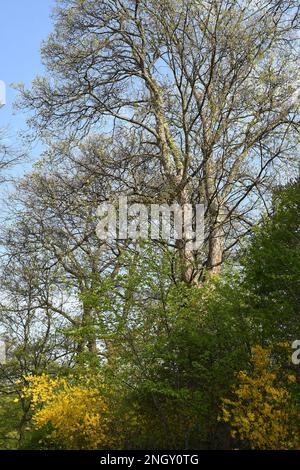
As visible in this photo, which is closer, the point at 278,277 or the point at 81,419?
the point at 278,277

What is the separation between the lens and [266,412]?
19.9 feet

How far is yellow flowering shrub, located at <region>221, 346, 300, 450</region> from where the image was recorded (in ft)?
19.8

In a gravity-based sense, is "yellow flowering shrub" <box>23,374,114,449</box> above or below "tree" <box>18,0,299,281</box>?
below

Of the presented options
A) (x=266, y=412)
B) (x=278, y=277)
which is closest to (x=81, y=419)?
(x=266, y=412)

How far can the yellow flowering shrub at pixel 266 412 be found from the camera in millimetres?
6043

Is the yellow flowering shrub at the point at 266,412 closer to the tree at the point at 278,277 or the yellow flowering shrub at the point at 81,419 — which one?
the tree at the point at 278,277

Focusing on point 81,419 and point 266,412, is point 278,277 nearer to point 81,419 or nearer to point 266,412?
point 266,412

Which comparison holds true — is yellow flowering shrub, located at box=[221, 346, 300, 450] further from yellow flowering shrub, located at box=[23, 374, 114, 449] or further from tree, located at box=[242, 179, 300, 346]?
yellow flowering shrub, located at box=[23, 374, 114, 449]

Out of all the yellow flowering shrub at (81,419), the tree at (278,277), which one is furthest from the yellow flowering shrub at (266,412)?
the yellow flowering shrub at (81,419)

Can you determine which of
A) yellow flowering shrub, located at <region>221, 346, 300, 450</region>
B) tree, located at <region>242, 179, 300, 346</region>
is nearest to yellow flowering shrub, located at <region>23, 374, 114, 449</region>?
yellow flowering shrub, located at <region>221, 346, 300, 450</region>

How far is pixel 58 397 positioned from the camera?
907 cm

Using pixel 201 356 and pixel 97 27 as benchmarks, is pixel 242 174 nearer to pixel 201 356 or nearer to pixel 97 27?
pixel 97 27

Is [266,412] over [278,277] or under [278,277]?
under
